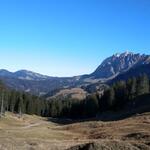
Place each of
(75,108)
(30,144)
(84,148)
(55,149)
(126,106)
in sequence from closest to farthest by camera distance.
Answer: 1. (84,148)
2. (55,149)
3. (30,144)
4. (126,106)
5. (75,108)

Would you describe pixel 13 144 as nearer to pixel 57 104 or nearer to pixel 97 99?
pixel 97 99

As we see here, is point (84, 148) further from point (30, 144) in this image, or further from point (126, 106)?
point (126, 106)

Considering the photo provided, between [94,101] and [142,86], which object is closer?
[142,86]

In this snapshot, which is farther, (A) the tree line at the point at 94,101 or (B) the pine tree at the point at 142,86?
(B) the pine tree at the point at 142,86

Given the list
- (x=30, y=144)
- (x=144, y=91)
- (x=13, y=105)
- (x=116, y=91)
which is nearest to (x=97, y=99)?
(x=116, y=91)

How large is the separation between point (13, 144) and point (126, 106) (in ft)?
375

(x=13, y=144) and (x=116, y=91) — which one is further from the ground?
(x=116, y=91)

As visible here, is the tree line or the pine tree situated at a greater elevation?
the pine tree

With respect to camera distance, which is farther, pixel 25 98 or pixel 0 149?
pixel 25 98

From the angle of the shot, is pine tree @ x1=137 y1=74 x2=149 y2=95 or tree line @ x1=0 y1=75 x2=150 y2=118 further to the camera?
pine tree @ x1=137 y1=74 x2=149 y2=95

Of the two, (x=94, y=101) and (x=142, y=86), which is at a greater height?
(x=142, y=86)

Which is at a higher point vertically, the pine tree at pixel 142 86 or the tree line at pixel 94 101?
the pine tree at pixel 142 86

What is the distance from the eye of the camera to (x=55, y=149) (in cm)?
4219

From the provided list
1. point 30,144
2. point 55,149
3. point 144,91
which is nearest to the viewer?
point 55,149
